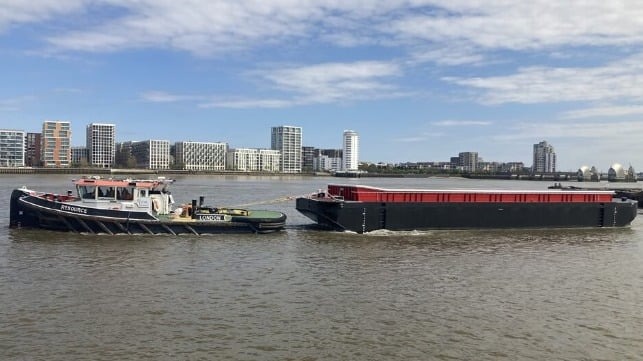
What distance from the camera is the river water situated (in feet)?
45.3

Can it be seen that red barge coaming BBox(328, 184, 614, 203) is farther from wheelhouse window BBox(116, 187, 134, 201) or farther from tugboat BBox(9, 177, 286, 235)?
wheelhouse window BBox(116, 187, 134, 201)

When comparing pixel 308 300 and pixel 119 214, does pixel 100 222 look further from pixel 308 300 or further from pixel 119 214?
A: pixel 308 300

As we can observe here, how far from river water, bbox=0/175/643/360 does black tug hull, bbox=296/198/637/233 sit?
15.5 feet

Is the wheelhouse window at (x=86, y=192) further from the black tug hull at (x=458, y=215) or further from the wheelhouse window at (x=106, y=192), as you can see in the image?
the black tug hull at (x=458, y=215)

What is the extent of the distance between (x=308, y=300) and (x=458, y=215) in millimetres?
21858

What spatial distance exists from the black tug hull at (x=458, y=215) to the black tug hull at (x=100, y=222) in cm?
574

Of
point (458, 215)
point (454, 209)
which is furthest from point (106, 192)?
point (458, 215)

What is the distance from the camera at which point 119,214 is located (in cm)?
3064

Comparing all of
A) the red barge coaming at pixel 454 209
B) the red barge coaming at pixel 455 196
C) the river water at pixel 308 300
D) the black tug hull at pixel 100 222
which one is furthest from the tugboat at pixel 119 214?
the red barge coaming at pixel 455 196

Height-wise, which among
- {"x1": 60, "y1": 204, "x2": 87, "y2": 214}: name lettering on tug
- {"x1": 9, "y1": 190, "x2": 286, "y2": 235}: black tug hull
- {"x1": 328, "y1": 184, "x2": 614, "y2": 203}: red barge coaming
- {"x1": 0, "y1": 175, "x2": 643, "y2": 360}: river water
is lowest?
{"x1": 0, "y1": 175, "x2": 643, "y2": 360}: river water

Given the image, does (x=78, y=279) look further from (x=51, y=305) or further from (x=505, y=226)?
(x=505, y=226)

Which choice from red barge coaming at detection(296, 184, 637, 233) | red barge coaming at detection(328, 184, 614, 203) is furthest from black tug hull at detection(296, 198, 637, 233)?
red barge coaming at detection(328, 184, 614, 203)

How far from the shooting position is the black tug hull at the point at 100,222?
100 ft

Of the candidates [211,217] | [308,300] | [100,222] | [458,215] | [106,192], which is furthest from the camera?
[458,215]
